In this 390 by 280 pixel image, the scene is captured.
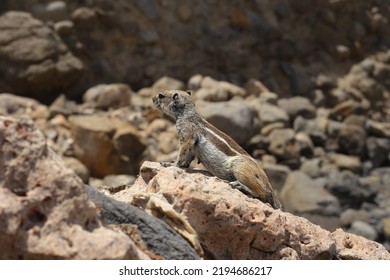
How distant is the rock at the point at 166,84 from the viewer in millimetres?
22766

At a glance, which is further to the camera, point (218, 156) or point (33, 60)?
point (33, 60)

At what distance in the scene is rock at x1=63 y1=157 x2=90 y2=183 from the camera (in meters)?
17.7

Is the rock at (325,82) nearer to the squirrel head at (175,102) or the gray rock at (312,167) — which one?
the gray rock at (312,167)

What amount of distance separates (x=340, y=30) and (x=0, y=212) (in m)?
25.5

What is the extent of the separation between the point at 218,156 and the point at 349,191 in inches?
529

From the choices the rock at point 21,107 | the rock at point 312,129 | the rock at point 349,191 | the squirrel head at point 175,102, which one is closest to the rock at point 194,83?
the rock at point 312,129

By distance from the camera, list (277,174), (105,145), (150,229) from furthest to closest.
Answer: (277,174)
(105,145)
(150,229)

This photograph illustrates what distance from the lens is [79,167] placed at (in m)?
17.8

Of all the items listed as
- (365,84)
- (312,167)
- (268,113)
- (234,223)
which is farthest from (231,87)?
(234,223)

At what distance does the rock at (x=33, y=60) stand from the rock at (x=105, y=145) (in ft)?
7.24

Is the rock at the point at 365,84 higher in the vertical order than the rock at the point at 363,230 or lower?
higher

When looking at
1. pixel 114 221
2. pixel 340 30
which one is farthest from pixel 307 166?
pixel 114 221

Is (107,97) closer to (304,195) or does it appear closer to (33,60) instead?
(33,60)

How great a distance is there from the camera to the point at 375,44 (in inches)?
1184
